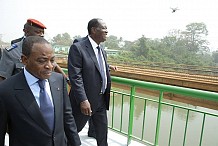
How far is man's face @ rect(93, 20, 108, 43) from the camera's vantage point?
6.52 feet

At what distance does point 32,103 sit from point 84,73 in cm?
100

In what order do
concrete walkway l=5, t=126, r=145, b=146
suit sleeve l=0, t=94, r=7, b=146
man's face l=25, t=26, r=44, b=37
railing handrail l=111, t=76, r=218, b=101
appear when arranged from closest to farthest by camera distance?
suit sleeve l=0, t=94, r=7, b=146 → railing handrail l=111, t=76, r=218, b=101 → man's face l=25, t=26, r=44, b=37 → concrete walkway l=5, t=126, r=145, b=146

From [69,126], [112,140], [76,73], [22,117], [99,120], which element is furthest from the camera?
[112,140]

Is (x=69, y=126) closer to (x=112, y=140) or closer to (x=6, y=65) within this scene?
(x=6, y=65)

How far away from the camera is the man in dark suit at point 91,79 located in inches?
76.7

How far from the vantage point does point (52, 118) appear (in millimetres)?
1132

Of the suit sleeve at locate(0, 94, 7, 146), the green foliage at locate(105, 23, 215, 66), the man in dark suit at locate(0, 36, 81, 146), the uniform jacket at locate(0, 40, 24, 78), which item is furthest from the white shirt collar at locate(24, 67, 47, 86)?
the green foliage at locate(105, 23, 215, 66)

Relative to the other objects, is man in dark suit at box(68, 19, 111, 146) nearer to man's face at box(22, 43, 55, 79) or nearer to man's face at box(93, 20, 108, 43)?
man's face at box(93, 20, 108, 43)

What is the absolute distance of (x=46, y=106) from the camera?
3.62 ft

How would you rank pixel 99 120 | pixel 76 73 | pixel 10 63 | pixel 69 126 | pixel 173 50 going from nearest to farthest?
pixel 69 126, pixel 10 63, pixel 76 73, pixel 99 120, pixel 173 50

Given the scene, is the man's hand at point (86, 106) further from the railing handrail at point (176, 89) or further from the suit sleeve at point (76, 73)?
the railing handrail at point (176, 89)

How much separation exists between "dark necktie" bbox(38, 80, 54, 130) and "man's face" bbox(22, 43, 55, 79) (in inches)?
2.5

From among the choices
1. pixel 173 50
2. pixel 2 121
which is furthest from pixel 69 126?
pixel 173 50

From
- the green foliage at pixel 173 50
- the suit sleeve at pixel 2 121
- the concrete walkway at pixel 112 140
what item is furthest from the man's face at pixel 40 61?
the green foliage at pixel 173 50
